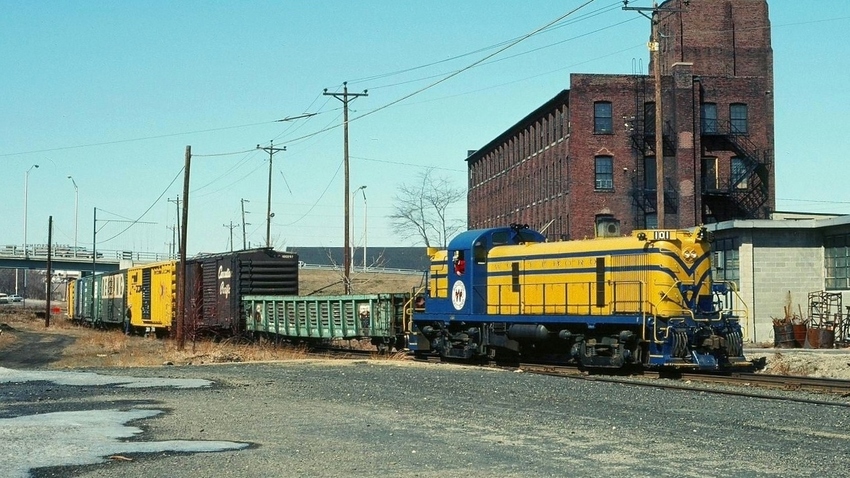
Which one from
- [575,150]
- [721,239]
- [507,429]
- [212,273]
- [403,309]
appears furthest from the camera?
[575,150]

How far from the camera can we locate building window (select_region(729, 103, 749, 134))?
204ft

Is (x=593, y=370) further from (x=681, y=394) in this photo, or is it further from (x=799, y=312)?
(x=799, y=312)

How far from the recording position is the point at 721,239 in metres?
38.8

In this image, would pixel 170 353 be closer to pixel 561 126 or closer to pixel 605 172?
pixel 605 172

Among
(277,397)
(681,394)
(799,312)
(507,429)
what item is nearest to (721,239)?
(799,312)

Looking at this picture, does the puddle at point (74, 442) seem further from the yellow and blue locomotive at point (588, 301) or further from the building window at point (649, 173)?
the building window at point (649, 173)

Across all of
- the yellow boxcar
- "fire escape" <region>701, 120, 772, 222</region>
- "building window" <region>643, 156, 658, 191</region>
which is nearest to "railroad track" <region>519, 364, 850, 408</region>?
the yellow boxcar

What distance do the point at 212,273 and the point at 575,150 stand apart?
26.0m

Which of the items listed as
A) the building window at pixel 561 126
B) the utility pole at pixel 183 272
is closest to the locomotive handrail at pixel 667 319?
the utility pole at pixel 183 272

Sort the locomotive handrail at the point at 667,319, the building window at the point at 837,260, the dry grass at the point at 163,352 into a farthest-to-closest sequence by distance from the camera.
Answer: the building window at the point at 837,260
the dry grass at the point at 163,352
the locomotive handrail at the point at 667,319

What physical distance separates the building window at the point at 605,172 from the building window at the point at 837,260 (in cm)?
2448

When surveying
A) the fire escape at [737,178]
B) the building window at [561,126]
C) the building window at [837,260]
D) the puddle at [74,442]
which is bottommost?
the puddle at [74,442]

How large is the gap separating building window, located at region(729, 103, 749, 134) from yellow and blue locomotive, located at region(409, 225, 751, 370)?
3891 centimetres

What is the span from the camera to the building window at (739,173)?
60969 millimetres
